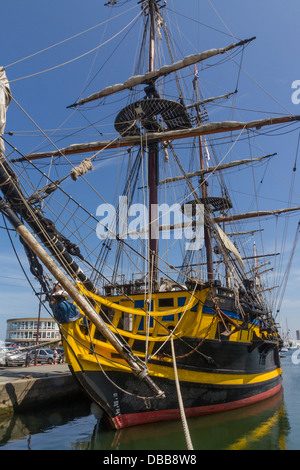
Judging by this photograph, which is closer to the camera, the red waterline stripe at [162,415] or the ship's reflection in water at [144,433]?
the ship's reflection in water at [144,433]

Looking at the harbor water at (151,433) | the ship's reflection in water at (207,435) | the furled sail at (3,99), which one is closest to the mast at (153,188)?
the ship's reflection in water at (207,435)

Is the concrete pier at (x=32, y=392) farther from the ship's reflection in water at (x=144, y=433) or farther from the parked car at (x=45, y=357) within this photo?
the parked car at (x=45, y=357)

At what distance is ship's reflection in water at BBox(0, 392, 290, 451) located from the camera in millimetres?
8883

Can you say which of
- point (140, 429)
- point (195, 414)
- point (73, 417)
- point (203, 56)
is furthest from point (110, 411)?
point (203, 56)

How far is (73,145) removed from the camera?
16.7 metres

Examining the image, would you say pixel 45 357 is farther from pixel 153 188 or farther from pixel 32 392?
pixel 153 188

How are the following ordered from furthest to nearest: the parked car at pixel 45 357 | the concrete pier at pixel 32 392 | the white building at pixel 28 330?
the white building at pixel 28 330 → the parked car at pixel 45 357 → the concrete pier at pixel 32 392

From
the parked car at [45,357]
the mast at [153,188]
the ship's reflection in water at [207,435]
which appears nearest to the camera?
the ship's reflection in water at [207,435]

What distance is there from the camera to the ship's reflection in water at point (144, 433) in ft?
29.1

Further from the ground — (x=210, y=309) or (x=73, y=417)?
(x=210, y=309)

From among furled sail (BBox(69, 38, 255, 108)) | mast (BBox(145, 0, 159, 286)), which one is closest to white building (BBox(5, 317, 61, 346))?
furled sail (BBox(69, 38, 255, 108))

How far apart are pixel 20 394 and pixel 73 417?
219 cm
